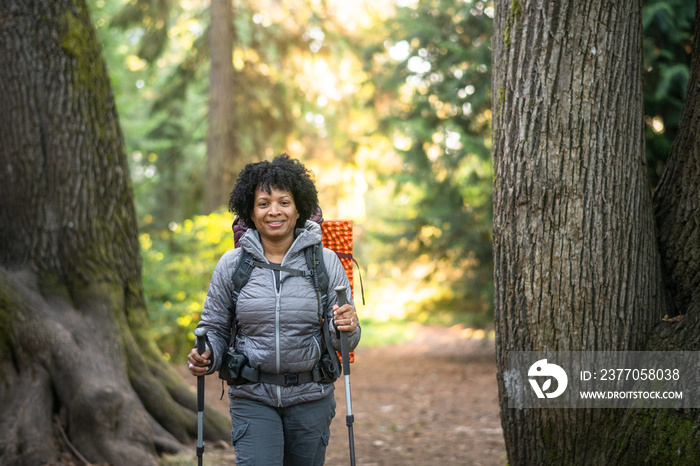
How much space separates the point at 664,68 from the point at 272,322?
25.5 feet

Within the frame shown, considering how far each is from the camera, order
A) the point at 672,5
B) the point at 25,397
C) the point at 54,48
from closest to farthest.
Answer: the point at 25,397 < the point at 54,48 < the point at 672,5

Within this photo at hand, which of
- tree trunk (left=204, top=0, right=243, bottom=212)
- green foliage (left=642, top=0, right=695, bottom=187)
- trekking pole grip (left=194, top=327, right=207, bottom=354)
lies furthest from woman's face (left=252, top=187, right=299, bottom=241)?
tree trunk (left=204, top=0, right=243, bottom=212)

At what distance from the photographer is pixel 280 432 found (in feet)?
10.1

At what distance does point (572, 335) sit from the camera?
366 cm

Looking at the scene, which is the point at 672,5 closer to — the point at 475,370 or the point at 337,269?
the point at 475,370

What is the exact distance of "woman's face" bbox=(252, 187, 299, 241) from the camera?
3256 mm

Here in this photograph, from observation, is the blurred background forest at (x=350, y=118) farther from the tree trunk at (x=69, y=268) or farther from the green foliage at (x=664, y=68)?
the tree trunk at (x=69, y=268)

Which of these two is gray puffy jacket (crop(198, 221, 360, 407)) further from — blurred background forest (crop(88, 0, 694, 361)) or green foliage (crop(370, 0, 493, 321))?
green foliage (crop(370, 0, 493, 321))

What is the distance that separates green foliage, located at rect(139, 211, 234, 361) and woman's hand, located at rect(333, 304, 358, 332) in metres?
6.74

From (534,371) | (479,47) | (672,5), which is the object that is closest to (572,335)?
(534,371)

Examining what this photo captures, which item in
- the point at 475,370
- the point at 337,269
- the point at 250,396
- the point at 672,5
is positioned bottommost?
the point at 475,370

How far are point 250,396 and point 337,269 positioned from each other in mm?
788

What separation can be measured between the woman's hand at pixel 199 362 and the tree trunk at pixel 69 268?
6.09ft

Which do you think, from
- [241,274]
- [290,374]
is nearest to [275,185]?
[241,274]
